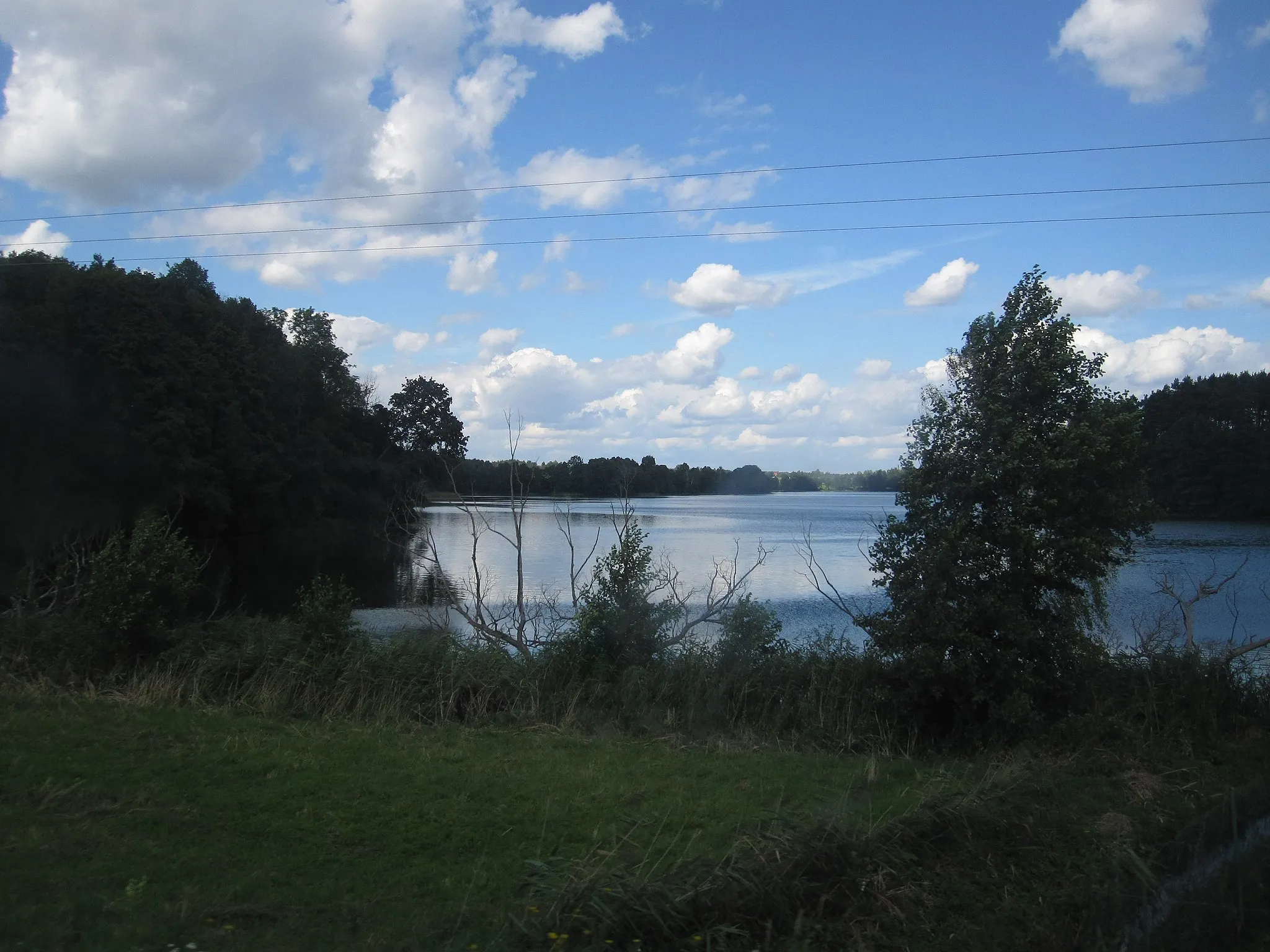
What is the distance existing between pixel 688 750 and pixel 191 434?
1334 inches

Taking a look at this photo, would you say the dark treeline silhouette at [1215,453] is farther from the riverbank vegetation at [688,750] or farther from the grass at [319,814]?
the grass at [319,814]

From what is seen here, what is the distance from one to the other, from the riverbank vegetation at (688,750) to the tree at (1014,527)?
1.5 inches

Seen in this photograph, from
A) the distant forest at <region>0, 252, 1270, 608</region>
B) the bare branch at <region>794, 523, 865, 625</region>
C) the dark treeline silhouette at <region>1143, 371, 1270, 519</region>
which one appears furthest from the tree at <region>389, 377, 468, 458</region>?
the dark treeline silhouette at <region>1143, 371, 1270, 519</region>

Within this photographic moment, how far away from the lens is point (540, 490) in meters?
43.1

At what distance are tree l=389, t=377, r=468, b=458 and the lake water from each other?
4.91 m


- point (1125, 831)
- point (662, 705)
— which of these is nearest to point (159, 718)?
point (662, 705)

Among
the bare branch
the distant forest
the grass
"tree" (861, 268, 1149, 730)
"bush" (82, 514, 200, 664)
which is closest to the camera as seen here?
the grass

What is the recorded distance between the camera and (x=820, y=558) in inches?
1321

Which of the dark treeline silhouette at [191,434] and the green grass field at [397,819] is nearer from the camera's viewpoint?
the green grass field at [397,819]

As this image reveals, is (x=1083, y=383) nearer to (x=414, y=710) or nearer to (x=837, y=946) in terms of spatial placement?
(x=837, y=946)

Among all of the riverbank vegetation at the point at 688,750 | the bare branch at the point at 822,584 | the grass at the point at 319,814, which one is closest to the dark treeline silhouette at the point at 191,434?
the riverbank vegetation at the point at 688,750

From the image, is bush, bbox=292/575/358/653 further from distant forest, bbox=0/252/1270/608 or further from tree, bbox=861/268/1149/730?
tree, bbox=861/268/1149/730

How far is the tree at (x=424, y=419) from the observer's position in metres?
45.8

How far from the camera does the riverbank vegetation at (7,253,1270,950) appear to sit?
15.6 ft
